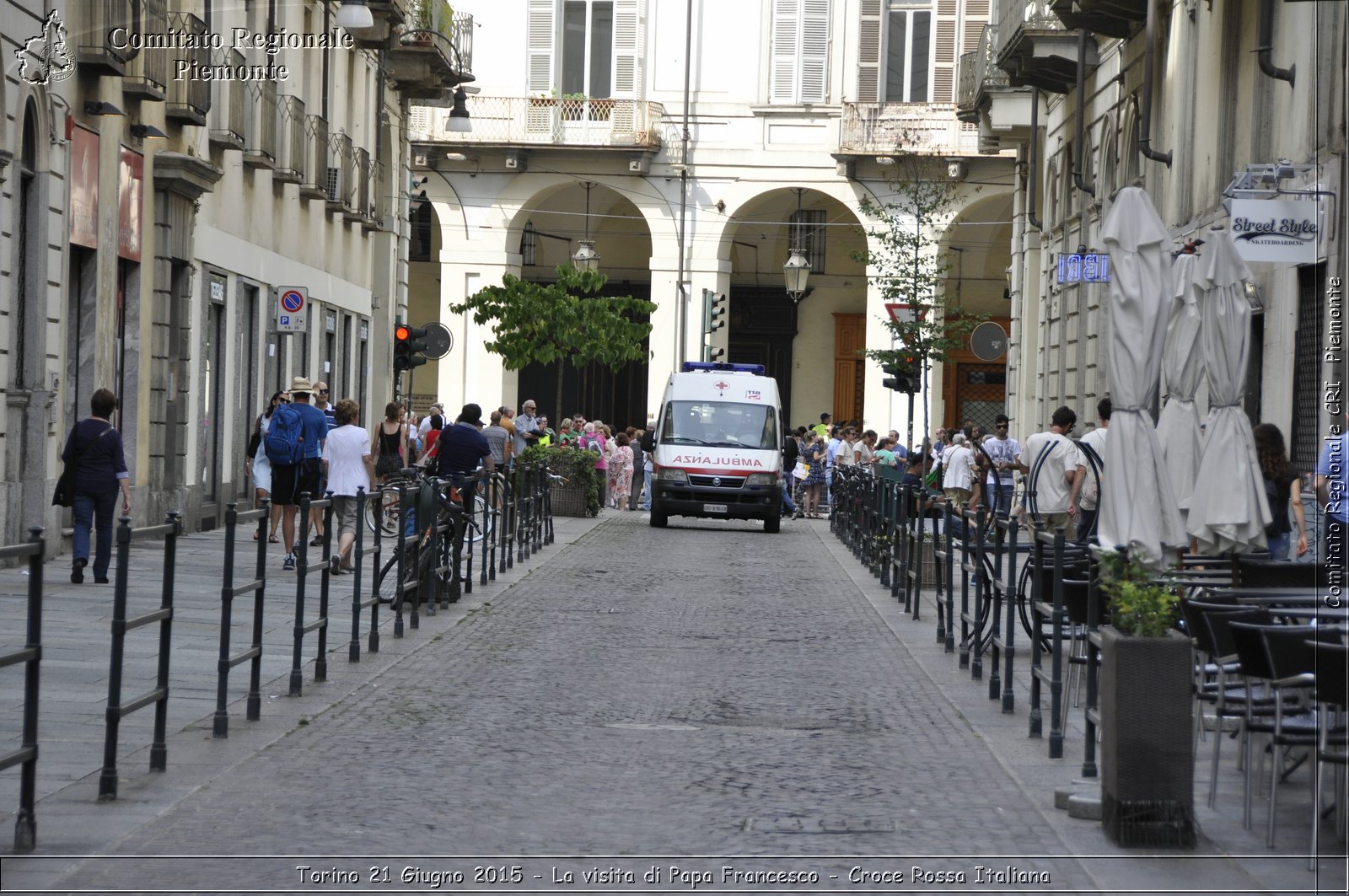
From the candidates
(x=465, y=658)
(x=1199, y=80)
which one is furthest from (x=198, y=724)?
(x=1199, y=80)

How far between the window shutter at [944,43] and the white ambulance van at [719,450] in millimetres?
17799

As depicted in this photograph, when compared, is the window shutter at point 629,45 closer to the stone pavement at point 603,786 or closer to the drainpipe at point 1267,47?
the drainpipe at point 1267,47

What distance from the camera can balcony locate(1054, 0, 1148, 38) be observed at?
25.7 meters

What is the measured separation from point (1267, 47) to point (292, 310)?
13908 mm

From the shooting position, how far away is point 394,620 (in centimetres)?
1481

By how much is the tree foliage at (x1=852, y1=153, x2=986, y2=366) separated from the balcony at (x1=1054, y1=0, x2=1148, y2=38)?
19.3ft

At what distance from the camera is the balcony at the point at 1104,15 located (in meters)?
25.7

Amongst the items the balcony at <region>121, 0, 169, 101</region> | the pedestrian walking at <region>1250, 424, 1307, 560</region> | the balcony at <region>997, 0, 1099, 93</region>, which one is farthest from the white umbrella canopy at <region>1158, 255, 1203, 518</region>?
the balcony at <region>997, 0, 1099, 93</region>

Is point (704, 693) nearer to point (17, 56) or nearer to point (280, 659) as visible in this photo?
point (280, 659)

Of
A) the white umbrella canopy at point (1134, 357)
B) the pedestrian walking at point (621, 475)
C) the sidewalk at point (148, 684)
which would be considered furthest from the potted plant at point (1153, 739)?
the pedestrian walking at point (621, 475)

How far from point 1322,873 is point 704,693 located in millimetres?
5148

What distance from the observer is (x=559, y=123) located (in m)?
49.4

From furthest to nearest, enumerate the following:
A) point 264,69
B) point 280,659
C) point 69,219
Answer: point 264,69 → point 69,219 → point 280,659

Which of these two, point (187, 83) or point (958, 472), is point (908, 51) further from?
point (187, 83)
